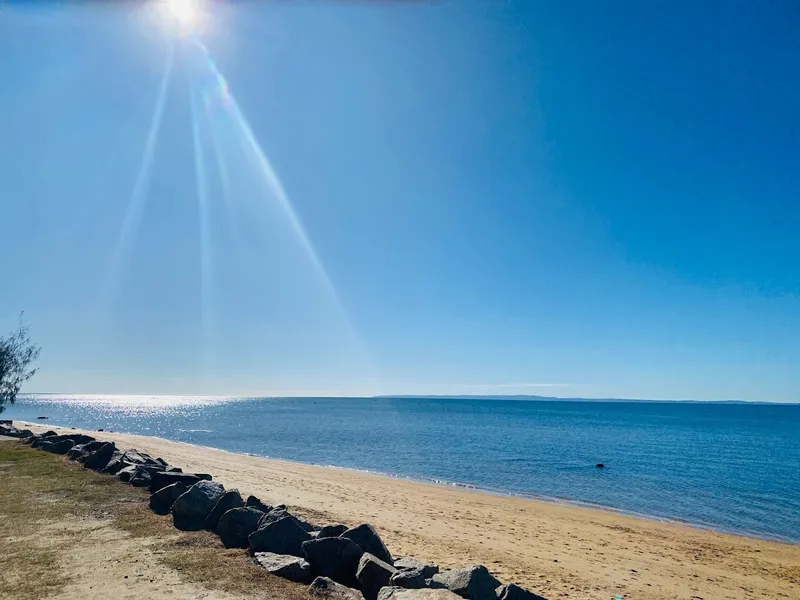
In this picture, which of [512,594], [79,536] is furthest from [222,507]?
[512,594]

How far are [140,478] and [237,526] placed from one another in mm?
7949

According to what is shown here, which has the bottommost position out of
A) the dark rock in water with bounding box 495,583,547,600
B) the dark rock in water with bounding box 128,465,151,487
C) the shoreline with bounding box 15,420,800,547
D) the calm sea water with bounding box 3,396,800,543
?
the calm sea water with bounding box 3,396,800,543

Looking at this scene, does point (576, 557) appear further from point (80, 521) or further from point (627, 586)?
point (80, 521)

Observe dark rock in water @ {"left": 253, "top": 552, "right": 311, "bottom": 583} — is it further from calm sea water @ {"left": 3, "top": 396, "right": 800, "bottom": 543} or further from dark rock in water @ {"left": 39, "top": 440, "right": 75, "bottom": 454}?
calm sea water @ {"left": 3, "top": 396, "right": 800, "bottom": 543}

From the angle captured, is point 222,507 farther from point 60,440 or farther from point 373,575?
point 60,440

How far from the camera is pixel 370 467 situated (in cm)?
4347

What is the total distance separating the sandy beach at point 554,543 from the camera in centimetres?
1478

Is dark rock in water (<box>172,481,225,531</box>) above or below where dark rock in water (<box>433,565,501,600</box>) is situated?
above

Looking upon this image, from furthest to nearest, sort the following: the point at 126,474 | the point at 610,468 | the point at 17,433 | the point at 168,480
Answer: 1. the point at 610,468
2. the point at 17,433
3. the point at 126,474
4. the point at 168,480

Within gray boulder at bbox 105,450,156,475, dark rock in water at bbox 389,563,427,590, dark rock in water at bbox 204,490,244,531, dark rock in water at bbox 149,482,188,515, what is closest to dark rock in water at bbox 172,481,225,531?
dark rock in water at bbox 204,490,244,531

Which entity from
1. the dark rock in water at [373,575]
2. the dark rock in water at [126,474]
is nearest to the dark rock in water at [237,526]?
the dark rock in water at [373,575]

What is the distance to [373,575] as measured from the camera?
9.41 meters

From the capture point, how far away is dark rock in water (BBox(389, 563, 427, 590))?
8938 mm

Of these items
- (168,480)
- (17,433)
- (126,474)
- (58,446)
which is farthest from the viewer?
(17,433)
